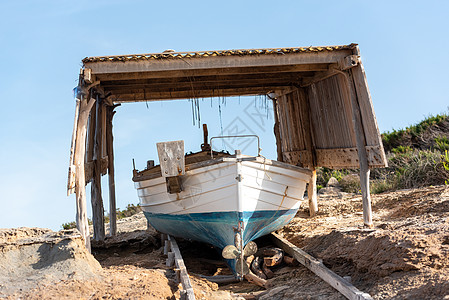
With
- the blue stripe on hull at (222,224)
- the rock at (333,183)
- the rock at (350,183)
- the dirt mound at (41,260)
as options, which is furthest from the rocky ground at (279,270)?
the rock at (333,183)

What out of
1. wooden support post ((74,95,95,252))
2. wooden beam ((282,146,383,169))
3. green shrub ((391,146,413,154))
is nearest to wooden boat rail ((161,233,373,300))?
wooden support post ((74,95,95,252))

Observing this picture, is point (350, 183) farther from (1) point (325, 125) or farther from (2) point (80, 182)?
(2) point (80, 182)

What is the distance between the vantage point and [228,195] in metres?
6.70

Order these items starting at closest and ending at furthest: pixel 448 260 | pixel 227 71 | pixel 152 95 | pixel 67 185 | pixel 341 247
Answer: pixel 448 260 → pixel 341 247 → pixel 67 185 → pixel 227 71 → pixel 152 95

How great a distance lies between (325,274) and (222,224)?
74.0 inches

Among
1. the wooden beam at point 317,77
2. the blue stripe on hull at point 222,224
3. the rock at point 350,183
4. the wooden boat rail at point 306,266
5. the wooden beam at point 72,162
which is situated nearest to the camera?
the wooden boat rail at point 306,266

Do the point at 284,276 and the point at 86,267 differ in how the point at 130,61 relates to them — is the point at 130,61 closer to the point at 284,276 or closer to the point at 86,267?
the point at 86,267

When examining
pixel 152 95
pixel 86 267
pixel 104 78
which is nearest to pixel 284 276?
pixel 86 267

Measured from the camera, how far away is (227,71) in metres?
8.62

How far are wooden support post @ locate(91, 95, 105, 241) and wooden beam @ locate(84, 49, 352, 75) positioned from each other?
2.25 m

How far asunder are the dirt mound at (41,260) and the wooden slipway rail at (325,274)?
2.82 metres

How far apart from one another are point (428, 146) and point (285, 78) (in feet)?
31.7

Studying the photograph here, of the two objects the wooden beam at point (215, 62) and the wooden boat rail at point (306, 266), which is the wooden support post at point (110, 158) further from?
the wooden boat rail at point (306, 266)

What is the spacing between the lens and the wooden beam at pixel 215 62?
7895mm
